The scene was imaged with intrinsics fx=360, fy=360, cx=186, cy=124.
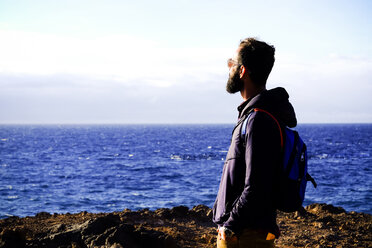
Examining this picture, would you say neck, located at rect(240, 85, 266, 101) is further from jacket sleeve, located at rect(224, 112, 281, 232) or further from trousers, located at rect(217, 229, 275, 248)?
trousers, located at rect(217, 229, 275, 248)

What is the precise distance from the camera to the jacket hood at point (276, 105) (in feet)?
8.64

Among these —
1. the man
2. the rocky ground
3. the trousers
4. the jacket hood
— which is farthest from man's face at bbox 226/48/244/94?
the rocky ground

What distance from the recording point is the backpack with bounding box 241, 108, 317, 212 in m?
2.58

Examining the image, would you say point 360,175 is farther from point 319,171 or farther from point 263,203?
point 263,203

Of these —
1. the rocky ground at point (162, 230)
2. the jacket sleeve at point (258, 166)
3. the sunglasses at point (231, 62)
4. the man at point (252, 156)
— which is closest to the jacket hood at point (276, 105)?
the man at point (252, 156)

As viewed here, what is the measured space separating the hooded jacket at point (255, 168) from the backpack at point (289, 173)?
4 cm

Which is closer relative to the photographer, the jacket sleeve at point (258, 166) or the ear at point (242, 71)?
the jacket sleeve at point (258, 166)

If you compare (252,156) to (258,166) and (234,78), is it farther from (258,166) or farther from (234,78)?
(234,78)

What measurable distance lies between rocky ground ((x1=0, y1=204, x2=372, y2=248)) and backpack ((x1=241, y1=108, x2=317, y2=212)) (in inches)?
130

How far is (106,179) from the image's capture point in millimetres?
30172

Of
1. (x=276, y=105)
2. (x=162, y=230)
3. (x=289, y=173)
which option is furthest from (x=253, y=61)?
(x=162, y=230)

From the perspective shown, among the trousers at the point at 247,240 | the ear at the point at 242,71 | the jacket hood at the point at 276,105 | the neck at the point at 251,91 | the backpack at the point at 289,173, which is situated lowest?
the trousers at the point at 247,240

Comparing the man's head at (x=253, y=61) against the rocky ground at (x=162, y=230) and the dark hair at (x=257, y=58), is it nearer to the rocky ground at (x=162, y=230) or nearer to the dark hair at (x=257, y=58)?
the dark hair at (x=257, y=58)

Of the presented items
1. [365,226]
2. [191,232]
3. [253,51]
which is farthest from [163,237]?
[365,226]
